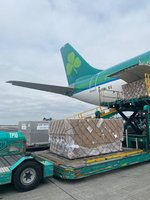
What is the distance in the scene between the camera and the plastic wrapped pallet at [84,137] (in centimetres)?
674

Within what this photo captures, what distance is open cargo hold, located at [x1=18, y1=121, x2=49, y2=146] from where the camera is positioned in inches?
399

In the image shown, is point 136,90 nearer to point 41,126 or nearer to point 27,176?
point 41,126

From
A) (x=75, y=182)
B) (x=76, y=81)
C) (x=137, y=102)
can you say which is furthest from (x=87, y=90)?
(x=75, y=182)

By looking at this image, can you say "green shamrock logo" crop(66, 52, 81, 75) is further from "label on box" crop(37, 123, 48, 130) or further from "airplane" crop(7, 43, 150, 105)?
"label on box" crop(37, 123, 48, 130)

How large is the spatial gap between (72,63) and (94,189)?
1611 cm

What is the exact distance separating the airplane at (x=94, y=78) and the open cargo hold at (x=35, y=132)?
364 centimetres

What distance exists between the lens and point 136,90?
379 inches

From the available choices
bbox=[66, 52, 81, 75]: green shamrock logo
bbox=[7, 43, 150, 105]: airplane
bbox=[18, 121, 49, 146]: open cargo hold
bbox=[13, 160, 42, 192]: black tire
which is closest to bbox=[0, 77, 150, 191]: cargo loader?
bbox=[13, 160, 42, 192]: black tire

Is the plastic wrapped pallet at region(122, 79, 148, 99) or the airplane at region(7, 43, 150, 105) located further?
the airplane at region(7, 43, 150, 105)

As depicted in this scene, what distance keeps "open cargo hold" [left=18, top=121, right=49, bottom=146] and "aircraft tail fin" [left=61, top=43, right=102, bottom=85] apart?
9480mm

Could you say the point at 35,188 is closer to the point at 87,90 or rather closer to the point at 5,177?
the point at 5,177

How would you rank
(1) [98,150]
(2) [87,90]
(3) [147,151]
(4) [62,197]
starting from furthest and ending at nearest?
(2) [87,90] → (3) [147,151] → (1) [98,150] → (4) [62,197]

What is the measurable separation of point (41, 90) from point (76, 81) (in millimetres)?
5541

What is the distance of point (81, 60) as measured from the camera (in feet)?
63.2
